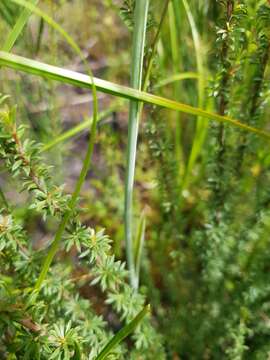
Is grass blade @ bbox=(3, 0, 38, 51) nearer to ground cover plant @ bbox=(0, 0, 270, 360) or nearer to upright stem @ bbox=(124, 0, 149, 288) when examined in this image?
ground cover plant @ bbox=(0, 0, 270, 360)

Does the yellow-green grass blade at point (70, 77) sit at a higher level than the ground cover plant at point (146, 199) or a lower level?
higher

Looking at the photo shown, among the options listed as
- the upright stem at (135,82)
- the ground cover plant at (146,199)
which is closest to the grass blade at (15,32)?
the ground cover plant at (146,199)

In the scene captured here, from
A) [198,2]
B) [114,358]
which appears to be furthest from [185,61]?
[114,358]

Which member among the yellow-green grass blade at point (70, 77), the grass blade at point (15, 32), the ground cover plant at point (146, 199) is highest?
the grass blade at point (15, 32)

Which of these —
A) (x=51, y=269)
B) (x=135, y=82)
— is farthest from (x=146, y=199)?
(x=135, y=82)


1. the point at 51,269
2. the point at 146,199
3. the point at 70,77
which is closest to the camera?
the point at 70,77

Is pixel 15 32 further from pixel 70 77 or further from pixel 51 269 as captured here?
pixel 51 269

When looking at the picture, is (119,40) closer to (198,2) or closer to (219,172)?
(198,2)

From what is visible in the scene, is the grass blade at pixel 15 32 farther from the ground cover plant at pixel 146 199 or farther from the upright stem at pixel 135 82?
the upright stem at pixel 135 82
